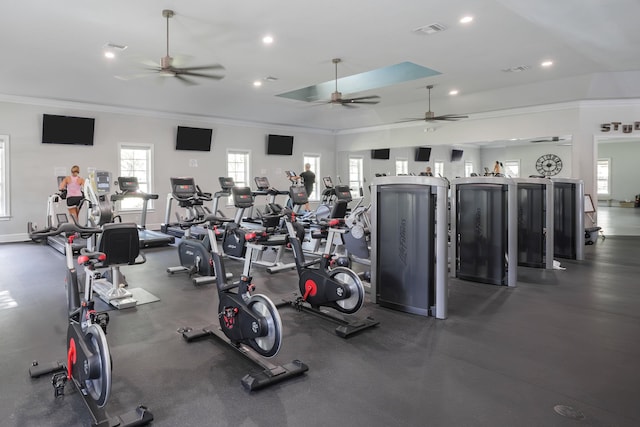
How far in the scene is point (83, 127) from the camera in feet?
29.5

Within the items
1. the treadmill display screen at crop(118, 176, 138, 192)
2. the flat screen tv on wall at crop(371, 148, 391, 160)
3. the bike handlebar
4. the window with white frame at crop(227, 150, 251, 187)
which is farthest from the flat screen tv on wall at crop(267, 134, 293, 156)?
the bike handlebar

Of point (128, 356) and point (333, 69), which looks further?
point (333, 69)

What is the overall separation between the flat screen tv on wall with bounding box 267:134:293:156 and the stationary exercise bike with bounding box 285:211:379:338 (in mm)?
8577

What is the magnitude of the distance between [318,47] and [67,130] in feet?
20.0

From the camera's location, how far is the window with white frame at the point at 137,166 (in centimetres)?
977

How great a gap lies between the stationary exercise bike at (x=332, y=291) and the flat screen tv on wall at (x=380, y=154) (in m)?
9.50

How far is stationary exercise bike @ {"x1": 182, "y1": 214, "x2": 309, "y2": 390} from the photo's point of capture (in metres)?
2.62

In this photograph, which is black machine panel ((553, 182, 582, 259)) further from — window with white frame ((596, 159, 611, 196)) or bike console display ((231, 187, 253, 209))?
window with white frame ((596, 159, 611, 196))

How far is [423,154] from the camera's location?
12633 millimetres

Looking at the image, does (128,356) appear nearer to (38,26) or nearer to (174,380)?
(174,380)

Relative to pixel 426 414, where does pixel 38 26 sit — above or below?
above

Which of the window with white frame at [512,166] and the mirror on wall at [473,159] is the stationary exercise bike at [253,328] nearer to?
the mirror on wall at [473,159]

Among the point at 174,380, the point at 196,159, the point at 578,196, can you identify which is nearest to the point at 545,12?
the point at 578,196

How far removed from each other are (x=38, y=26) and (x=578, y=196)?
27.2ft
